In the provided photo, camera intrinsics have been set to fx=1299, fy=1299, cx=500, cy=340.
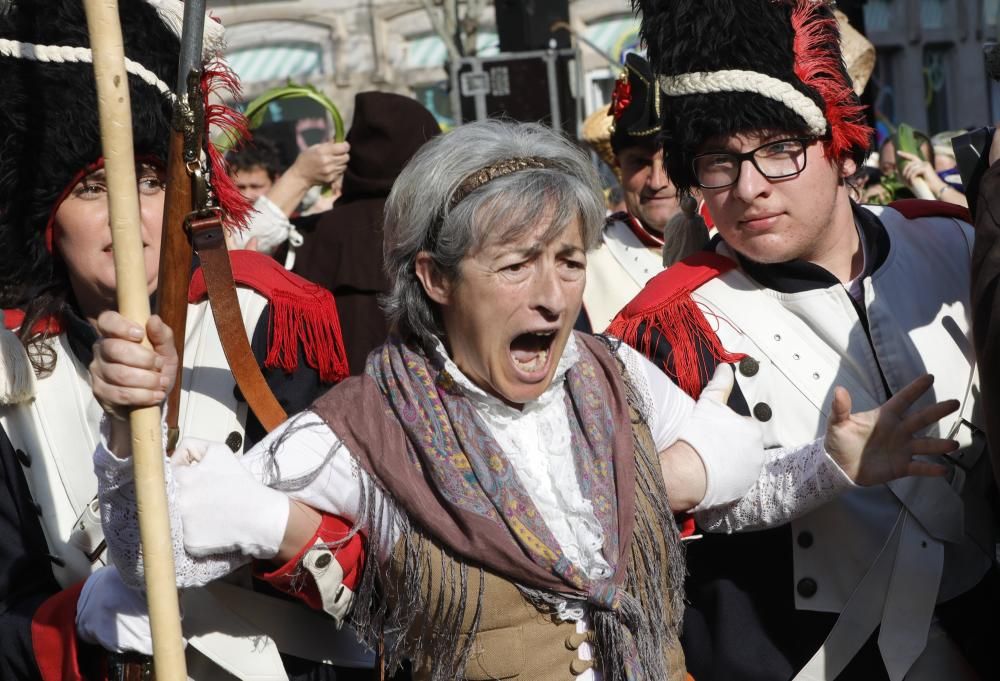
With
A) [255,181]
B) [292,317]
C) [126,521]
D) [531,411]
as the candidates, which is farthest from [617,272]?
[126,521]

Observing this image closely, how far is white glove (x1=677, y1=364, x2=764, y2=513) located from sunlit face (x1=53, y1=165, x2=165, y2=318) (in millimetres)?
1178

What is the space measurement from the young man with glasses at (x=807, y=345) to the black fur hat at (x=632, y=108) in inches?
45.6

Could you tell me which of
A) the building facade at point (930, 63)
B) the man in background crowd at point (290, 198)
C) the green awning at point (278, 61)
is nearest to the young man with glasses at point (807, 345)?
the man in background crowd at point (290, 198)

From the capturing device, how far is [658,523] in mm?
2475

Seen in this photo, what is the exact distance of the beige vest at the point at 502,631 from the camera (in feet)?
7.51

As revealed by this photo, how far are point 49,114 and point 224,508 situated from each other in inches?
43.0

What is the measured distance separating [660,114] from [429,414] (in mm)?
1118

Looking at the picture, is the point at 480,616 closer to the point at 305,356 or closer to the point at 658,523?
the point at 658,523

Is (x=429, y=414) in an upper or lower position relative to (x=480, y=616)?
upper

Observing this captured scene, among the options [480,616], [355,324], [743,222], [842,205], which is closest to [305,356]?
[480,616]

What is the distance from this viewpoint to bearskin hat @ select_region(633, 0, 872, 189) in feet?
9.48

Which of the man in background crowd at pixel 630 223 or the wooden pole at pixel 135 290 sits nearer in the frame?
the wooden pole at pixel 135 290

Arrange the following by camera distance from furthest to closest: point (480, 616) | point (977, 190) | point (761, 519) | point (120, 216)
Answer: point (761, 519) → point (977, 190) → point (480, 616) → point (120, 216)

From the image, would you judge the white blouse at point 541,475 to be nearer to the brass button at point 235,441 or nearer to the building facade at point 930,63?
the brass button at point 235,441
